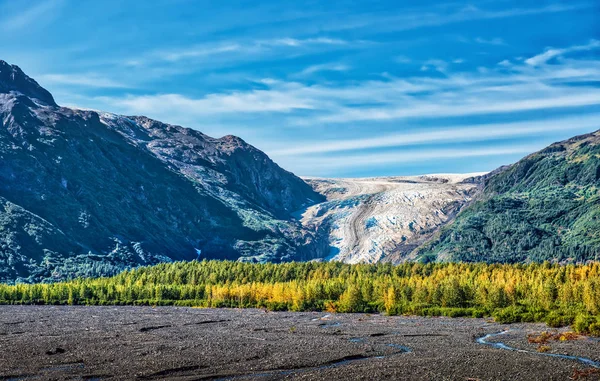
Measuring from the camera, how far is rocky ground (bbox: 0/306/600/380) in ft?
222

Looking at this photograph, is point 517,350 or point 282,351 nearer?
point 282,351

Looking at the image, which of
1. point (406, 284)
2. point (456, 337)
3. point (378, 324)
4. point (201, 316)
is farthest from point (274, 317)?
point (456, 337)

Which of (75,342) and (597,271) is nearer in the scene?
(75,342)

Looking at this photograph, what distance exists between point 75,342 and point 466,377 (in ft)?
176

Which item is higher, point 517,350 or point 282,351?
point 282,351

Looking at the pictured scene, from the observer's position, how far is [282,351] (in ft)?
279

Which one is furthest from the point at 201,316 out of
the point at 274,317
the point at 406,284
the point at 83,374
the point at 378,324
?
the point at 83,374

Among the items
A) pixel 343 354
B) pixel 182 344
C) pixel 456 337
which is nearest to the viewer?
pixel 343 354

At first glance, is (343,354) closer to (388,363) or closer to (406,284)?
(388,363)

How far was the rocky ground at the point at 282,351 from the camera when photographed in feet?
222

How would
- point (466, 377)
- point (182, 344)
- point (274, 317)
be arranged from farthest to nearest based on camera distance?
point (274, 317) → point (182, 344) → point (466, 377)

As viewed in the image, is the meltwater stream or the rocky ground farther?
the meltwater stream

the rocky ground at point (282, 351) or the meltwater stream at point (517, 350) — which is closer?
the rocky ground at point (282, 351)

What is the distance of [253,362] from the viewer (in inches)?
2997
